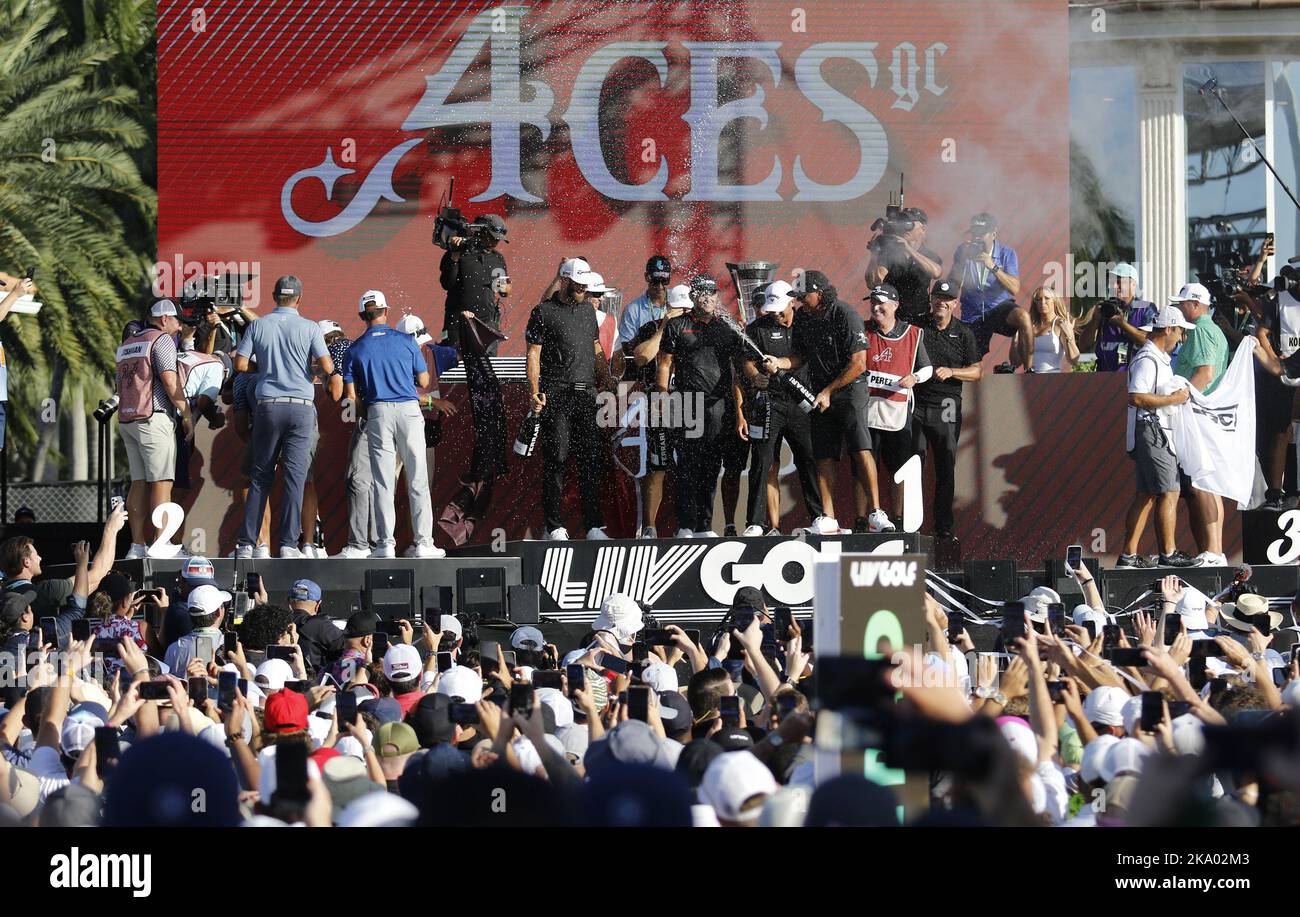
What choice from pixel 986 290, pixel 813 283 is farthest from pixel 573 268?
pixel 986 290

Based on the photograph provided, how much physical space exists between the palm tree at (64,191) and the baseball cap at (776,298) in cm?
1130

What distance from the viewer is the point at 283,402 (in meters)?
12.1

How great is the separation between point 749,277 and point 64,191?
37.4 ft

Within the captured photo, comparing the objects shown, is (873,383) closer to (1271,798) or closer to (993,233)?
(993,233)

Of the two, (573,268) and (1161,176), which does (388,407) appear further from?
(1161,176)

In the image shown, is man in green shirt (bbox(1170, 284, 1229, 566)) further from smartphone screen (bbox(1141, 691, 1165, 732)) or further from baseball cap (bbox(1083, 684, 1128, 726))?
smartphone screen (bbox(1141, 691, 1165, 732))

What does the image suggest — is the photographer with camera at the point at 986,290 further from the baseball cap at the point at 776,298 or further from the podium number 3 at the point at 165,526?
the podium number 3 at the point at 165,526

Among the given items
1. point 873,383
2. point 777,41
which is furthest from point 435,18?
point 873,383

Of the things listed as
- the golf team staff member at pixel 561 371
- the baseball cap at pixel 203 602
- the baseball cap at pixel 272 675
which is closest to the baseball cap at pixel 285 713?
the baseball cap at pixel 272 675

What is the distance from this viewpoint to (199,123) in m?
15.9

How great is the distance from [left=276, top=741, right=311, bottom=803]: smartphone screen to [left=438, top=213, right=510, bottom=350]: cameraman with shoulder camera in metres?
8.61

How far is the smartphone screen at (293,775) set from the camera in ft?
15.0

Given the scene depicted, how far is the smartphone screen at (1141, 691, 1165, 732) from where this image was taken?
5352 millimetres

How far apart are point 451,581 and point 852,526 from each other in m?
2.82
